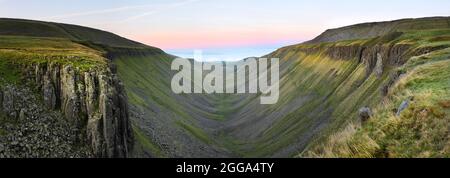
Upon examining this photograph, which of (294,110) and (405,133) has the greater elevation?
(405,133)

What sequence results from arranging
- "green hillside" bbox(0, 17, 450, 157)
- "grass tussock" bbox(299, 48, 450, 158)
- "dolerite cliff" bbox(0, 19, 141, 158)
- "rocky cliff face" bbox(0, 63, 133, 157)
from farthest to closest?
"rocky cliff face" bbox(0, 63, 133, 157) < "dolerite cliff" bbox(0, 19, 141, 158) < "green hillside" bbox(0, 17, 450, 157) < "grass tussock" bbox(299, 48, 450, 158)

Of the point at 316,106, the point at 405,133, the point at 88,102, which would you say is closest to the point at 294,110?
the point at 316,106

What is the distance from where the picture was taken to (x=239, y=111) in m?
140

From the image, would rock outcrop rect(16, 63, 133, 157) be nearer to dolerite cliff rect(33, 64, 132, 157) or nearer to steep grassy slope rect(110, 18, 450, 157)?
dolerite cliff rect(33, 64, 132, 157)

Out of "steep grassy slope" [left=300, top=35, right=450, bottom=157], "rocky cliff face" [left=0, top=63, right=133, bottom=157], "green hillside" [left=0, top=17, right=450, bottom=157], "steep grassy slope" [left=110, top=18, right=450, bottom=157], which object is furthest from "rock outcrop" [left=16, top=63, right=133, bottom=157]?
"steep grassy slope" [left=300, top=35, right=450, bottom=157]

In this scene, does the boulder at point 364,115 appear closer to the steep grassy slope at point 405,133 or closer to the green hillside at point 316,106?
the green hillside at point 316,106

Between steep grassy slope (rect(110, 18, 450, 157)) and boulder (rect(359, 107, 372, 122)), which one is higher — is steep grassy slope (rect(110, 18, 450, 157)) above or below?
below

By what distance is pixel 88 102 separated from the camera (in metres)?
42.8

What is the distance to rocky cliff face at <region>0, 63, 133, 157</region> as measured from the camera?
136 feet

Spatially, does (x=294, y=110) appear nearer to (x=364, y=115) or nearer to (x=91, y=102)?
(x=91, y=102)

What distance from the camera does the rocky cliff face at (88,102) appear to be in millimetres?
41438
